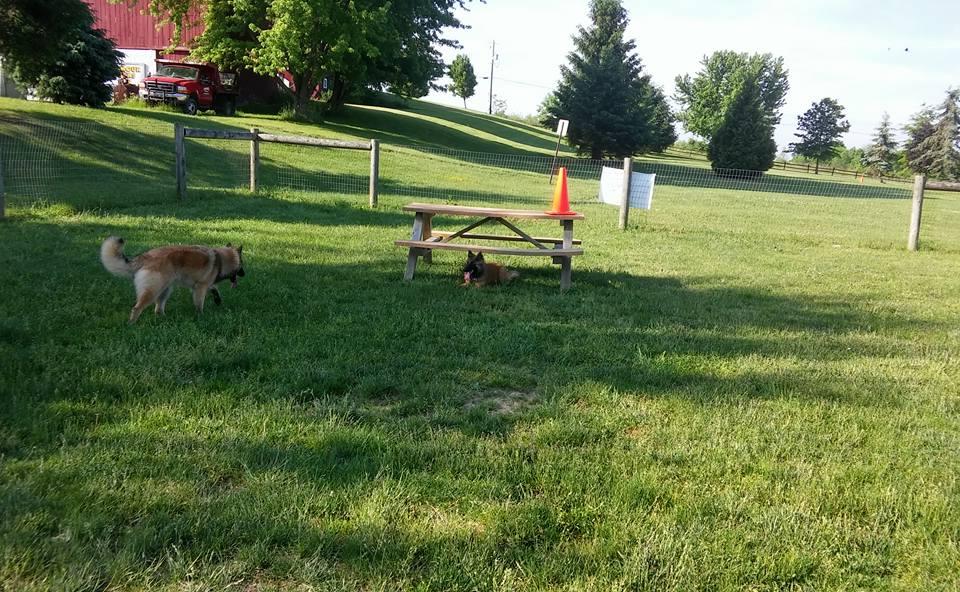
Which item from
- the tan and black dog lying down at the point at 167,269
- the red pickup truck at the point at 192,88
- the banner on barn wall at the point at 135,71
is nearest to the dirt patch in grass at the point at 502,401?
the tan and black dog lying down at the point at 167,269

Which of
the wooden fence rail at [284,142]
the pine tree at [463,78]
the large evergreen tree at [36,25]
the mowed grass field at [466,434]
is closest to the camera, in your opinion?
the mowed grass field at [466,434]

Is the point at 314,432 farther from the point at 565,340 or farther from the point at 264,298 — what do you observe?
the point at 264,298

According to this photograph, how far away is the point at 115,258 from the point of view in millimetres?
4902

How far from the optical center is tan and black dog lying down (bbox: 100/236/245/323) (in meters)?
4.94

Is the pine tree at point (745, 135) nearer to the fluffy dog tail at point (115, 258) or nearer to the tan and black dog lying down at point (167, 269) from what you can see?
the tan and black dog lying down at point (167, 269)

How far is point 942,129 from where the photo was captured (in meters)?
58.2

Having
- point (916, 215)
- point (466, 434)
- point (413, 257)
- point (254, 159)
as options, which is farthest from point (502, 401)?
point (254, 159)

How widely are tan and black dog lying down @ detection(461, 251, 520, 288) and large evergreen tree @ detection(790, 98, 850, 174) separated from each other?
86.5 m

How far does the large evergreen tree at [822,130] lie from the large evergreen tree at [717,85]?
1151 centimetres

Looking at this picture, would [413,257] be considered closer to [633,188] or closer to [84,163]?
[633,188]

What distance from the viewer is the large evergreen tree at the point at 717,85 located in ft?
241

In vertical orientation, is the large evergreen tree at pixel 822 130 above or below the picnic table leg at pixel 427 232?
above

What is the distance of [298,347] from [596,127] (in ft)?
130

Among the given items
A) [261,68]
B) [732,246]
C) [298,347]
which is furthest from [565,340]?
[261,68]
